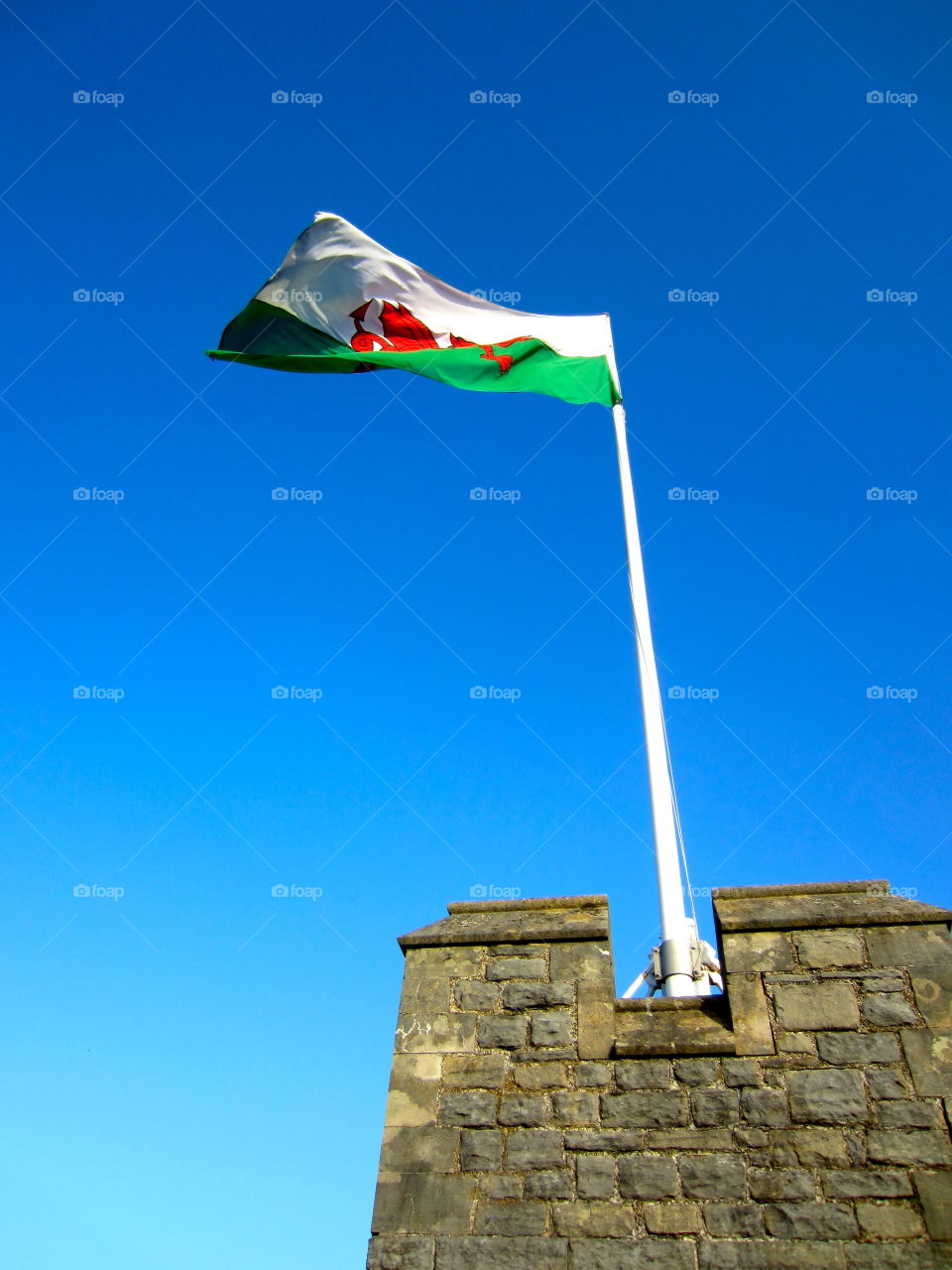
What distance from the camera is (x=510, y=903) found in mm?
5066

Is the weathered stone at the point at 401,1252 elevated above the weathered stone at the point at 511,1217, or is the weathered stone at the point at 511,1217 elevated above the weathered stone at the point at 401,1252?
the weathered stone at the point at 511,1217

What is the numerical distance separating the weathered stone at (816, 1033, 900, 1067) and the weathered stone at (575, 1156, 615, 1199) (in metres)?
1.05

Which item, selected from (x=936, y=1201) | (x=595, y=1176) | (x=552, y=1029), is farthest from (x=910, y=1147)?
(x=552, y=1029)

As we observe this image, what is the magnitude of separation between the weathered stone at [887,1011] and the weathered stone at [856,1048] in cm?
6

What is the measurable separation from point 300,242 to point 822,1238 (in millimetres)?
9171

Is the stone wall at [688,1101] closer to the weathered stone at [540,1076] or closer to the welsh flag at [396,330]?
the weathered stone at [540,1076]

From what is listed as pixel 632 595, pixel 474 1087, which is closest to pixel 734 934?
pixel 474 1087

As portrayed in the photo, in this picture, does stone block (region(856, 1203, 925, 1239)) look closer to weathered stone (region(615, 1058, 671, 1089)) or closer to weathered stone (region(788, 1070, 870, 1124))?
weathered stone (region(788, 1070, 870, 1124))

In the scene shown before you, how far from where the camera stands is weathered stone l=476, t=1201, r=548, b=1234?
13.1 ft

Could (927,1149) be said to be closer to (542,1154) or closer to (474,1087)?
(542,1154)

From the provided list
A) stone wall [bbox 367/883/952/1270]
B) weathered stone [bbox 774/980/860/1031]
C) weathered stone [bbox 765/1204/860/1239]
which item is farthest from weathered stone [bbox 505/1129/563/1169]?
weathered stone [bbox 774/980/860/1031]

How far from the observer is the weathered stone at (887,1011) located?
4.20 meters

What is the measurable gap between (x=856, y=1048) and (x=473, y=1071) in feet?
5.62

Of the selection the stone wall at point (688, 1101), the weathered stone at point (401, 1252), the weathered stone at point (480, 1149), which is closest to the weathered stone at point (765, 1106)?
the stone wall at point (688, 1101)
